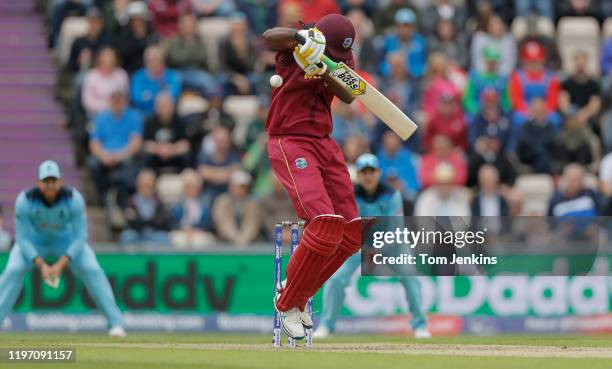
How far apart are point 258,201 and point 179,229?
1.13 metres

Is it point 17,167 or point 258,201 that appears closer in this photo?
point 258,201

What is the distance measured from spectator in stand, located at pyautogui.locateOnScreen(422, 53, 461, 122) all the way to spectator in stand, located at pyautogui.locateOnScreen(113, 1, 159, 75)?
3.99 m

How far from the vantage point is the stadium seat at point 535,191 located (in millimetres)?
21938

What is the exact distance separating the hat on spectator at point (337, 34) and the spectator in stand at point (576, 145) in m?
9.69

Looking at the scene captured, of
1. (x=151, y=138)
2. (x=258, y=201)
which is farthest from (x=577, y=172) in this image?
(x=151, y=138)

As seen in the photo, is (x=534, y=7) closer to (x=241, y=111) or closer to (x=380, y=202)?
(x=241, y=111)

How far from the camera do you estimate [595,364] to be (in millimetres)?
12570

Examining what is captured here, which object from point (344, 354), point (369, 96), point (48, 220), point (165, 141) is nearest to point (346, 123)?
point (165, 141)

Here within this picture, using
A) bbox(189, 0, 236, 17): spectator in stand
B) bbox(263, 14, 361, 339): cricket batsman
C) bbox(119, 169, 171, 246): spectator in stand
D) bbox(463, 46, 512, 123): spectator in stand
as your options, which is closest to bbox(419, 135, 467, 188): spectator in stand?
bbox(463, 46, 512, 123): spectator in stand

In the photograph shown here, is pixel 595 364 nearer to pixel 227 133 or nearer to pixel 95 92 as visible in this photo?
pixel 227 133

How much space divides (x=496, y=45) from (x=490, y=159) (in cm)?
230

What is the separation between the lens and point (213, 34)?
2381cm

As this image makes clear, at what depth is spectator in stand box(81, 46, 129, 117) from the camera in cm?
2270

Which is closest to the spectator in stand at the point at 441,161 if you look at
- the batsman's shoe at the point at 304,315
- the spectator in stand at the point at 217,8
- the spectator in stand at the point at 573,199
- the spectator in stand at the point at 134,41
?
the spectator in stand at the point at 573,199
